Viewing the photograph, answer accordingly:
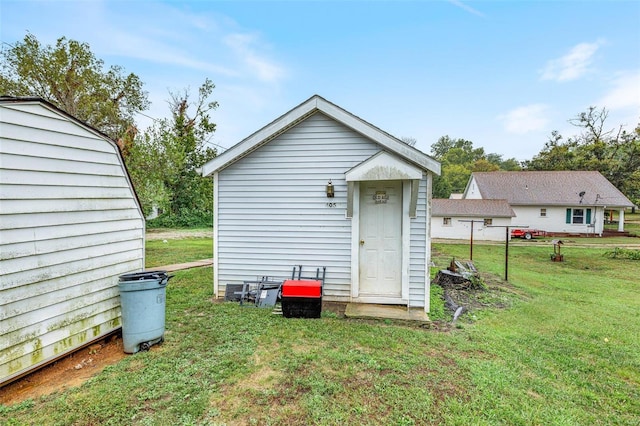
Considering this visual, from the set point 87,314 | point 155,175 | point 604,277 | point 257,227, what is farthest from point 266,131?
point 155,175

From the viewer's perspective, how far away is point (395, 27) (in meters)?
11.4

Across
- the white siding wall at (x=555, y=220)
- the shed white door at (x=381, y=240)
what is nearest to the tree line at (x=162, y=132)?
the shed white door at (x=381, y=240)

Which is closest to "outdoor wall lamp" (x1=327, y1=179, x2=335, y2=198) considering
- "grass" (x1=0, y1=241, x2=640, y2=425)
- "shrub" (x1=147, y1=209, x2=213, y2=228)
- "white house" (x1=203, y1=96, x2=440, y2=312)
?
"white house" (x1=203, y1=96, x2=440, y2=312)

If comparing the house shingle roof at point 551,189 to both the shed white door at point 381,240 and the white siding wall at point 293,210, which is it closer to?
the shed white door at point 381,240

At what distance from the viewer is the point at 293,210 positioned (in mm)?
5832

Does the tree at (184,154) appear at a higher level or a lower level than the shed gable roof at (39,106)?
higher

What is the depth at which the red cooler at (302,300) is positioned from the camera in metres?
4.86

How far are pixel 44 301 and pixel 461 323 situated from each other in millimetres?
5765

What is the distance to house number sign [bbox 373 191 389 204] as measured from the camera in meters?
5.72

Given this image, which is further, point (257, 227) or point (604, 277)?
point (604, 277)

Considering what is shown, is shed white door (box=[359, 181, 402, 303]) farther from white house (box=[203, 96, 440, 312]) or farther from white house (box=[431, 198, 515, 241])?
white house (box=[431, 198, 515, 241])

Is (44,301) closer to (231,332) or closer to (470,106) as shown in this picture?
(231,332)

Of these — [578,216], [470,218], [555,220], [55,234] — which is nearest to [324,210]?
[55,234]

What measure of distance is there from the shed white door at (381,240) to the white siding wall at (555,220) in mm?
21007
